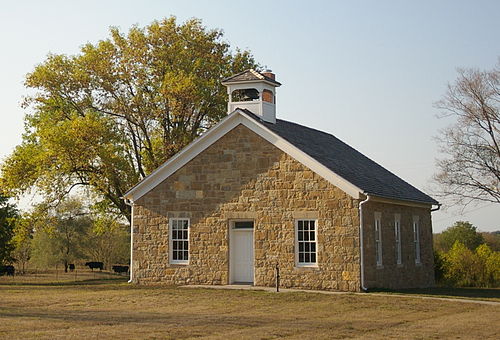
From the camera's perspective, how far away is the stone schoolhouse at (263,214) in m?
22.1

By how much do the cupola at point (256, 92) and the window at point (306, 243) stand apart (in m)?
4.54

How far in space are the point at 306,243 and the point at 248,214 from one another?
7.22ft

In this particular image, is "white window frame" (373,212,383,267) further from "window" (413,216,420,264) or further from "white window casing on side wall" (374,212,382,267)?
"window" (413,216,420,264)

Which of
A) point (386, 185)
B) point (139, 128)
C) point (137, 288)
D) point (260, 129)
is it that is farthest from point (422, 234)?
point (139, 128)

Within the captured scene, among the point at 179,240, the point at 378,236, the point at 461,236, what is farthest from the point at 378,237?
the point at 461,236

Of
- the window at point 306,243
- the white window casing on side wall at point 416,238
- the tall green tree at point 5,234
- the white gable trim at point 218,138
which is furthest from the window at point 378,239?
the tall green tree at point 5,234

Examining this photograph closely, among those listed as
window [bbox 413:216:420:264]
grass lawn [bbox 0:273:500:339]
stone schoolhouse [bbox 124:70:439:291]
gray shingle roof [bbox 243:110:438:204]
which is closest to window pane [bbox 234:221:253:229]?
stone schoolhouse [bbox 124:70:439:291]

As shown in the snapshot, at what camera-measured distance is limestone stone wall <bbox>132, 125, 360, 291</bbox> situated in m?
22.0

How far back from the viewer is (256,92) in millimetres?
26000

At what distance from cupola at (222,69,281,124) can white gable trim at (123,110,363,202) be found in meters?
1.61

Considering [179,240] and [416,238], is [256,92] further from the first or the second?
[416,238]

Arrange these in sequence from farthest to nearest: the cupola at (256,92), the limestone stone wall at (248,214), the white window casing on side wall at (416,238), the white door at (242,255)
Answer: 1. the white window casing on side wall at (416,238)
2. the cupola at (256,92)
3. the white door at (242,255)
4. the limestone stone wall at (248,214)

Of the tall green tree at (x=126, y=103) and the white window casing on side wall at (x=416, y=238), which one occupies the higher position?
the tall green tree at (x=126, y=103)

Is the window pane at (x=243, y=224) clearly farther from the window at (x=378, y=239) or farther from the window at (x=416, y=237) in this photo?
the window at (x=416, y=237)
